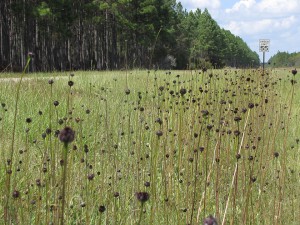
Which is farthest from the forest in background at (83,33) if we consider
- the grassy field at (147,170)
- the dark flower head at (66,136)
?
the dark flower head at (66,136)

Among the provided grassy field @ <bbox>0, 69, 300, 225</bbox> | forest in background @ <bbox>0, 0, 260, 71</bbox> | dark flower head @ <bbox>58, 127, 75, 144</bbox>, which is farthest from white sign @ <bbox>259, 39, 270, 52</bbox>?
dark flower head @ <bbox>58, 127, 75, 144</bbox>

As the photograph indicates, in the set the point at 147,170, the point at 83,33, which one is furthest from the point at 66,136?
the point at 83,33

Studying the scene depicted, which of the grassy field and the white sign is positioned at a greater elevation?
the white sign

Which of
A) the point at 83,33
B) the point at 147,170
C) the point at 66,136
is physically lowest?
the point at 147,170

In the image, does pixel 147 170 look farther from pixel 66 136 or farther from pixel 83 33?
pixel 83 33

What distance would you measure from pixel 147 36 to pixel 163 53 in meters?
8.30

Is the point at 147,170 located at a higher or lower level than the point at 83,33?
lower

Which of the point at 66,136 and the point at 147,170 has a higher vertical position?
the point at 66,136

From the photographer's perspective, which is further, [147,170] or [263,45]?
[263,45]

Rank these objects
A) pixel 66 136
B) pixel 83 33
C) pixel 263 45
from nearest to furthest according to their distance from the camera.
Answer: pixel 66 136, pixel 263 45, pixel 83 33

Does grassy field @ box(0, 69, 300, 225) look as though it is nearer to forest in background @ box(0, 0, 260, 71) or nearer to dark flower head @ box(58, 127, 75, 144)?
dark flower head @ box(58, 127, 75, 144)

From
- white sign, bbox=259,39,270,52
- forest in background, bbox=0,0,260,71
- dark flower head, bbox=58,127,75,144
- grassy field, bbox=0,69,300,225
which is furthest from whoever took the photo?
forest in background, bbox=0,0,260,71

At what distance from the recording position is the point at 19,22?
22812 mm

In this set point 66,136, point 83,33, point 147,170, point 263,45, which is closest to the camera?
point 66,136
